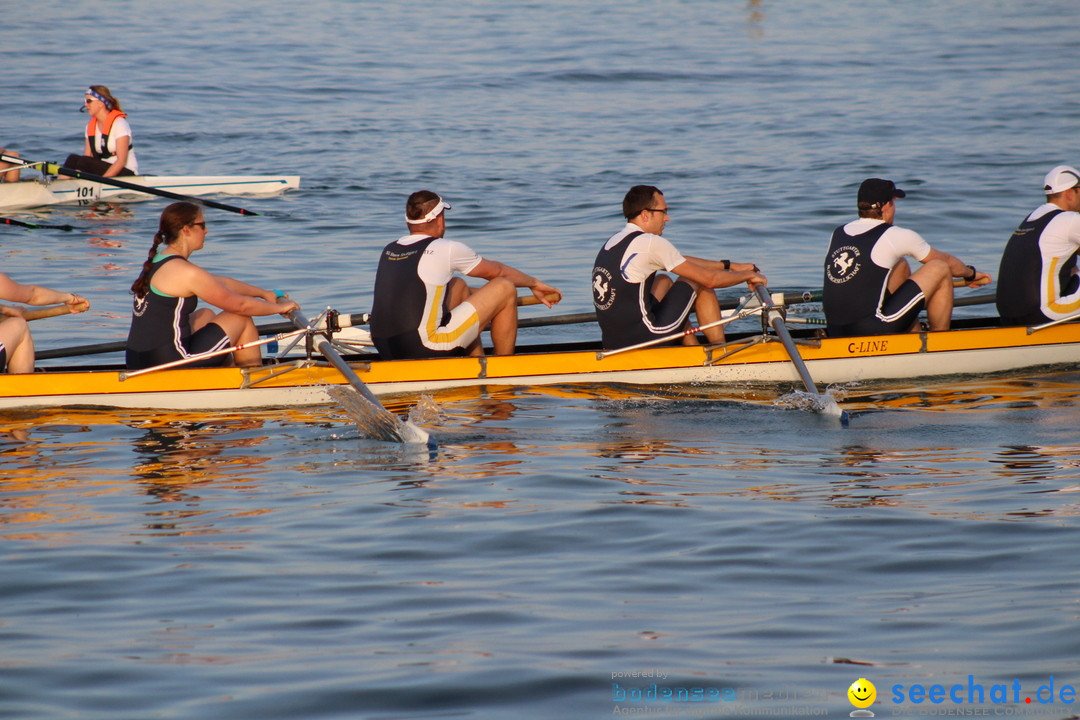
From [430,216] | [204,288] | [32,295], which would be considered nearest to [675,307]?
[430,216]

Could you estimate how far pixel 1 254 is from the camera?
1627 centimetres

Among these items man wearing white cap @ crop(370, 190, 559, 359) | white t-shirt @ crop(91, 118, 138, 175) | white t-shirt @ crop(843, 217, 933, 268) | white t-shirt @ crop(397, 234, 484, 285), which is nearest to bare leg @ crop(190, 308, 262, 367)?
man wearing white cap @ crop(370, 190, 559, 359)

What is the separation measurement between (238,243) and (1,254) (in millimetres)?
2883

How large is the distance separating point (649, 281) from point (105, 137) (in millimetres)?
11135

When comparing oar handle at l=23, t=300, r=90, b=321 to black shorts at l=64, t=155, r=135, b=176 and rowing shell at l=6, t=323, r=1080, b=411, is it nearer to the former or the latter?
rowing shell at l=6, t=323, r=1080, b=411

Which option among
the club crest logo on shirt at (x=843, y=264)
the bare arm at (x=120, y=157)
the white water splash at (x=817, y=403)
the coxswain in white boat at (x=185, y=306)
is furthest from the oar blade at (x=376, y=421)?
the bare arm at (x=120, y=157)

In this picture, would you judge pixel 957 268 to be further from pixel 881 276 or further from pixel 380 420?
pixel 380 420

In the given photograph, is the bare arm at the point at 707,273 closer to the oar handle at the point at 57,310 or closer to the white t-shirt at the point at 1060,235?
the white t-shirt at the point at 1060,235

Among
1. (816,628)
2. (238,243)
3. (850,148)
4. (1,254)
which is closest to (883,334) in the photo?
(816,628)

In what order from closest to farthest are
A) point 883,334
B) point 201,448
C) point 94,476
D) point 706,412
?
point 94,476 < point 201,448 < point 706,412 < point 883,334

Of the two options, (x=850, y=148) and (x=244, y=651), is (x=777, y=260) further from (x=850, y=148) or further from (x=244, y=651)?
(x=244, y=651)

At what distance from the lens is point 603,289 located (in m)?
9.25

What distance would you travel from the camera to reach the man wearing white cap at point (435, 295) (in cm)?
888

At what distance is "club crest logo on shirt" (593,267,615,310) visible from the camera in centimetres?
920
